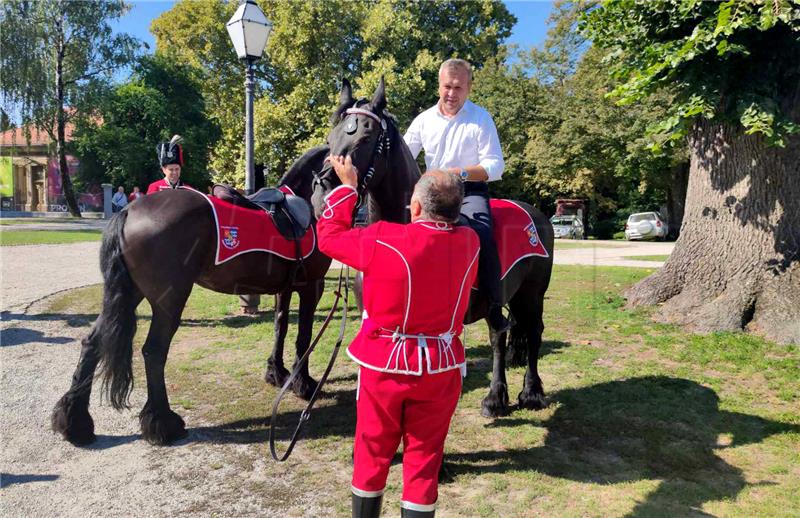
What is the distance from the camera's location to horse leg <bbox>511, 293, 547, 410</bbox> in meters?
5.21

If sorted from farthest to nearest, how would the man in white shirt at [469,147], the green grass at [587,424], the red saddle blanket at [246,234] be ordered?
the red saddle blanket at [246,234] < the man in white shirt at [469,147] < the green grass at [587,424]

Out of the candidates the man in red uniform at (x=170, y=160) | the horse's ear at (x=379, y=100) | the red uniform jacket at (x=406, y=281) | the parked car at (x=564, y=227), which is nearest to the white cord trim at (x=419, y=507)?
the red uniform jacket at (x=406, y=281)

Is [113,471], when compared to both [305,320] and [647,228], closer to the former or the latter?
[305,320]

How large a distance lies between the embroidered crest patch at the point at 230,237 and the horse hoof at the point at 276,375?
1.75 meters

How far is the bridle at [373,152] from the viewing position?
10.2 feet

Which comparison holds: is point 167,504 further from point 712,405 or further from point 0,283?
point 0,283

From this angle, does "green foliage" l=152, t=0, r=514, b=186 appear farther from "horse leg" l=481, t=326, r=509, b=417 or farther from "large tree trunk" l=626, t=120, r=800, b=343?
"horse leg" l=481, t=326, r=509, b=417

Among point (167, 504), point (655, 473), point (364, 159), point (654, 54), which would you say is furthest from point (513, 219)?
point (654, 54)

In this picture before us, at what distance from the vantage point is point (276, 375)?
5.79m

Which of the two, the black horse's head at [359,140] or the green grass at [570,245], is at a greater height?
the black horse's head at [359,140]

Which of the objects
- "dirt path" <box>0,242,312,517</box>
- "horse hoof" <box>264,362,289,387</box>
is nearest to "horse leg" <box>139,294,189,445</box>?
"dirt path" <box>0,242,312,517</box>

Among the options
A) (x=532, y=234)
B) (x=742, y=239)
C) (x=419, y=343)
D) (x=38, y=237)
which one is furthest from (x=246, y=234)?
(x=38, y=237)

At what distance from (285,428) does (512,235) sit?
2638 mm

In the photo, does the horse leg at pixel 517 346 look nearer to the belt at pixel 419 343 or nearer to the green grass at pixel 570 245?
the belt at pixel 419 343
